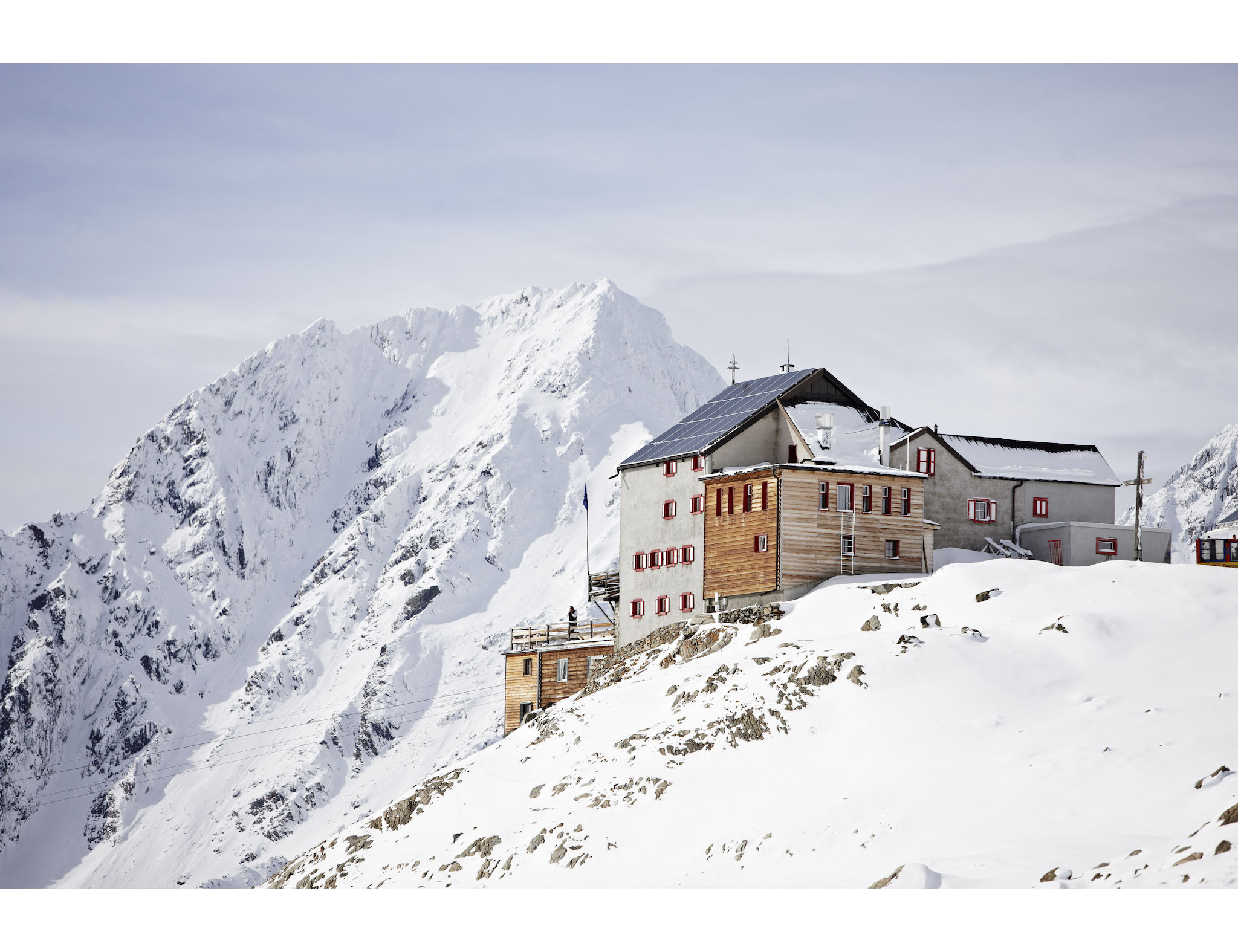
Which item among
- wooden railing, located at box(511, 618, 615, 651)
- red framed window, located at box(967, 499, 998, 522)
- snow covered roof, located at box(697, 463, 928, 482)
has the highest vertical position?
snow covered roof, located at box(697, 463, 928, 482)

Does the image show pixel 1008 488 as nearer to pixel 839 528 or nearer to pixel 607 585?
pixel 839 528

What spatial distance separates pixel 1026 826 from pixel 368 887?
2452 centimetres

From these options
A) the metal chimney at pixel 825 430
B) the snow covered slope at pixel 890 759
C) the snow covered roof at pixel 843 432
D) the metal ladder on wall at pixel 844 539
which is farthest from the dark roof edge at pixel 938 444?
the snow covered slope at pixel 890 759

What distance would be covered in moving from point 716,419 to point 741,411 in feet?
4.98

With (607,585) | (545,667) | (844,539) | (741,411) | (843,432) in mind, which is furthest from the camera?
(545,667)

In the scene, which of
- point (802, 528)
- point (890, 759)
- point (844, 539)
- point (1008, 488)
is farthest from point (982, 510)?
point (890, 759)

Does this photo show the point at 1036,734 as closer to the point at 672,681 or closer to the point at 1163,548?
the point at 672,681

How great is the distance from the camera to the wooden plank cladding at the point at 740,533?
64062 mm

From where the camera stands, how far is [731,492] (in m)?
66.5

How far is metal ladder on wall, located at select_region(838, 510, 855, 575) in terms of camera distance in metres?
64.6

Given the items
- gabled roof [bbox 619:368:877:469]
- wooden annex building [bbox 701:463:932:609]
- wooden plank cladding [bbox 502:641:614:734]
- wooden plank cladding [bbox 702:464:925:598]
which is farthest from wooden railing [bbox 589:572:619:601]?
wooden annex building [bbox 701:463:932:609]

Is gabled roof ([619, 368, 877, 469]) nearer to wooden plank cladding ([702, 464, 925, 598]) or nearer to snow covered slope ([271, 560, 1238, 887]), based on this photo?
wooden plank cladding ([702, 464, 925, 598])

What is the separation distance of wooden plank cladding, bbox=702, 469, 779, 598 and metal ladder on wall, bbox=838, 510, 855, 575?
318 centimetres

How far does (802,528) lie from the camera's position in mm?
64125
